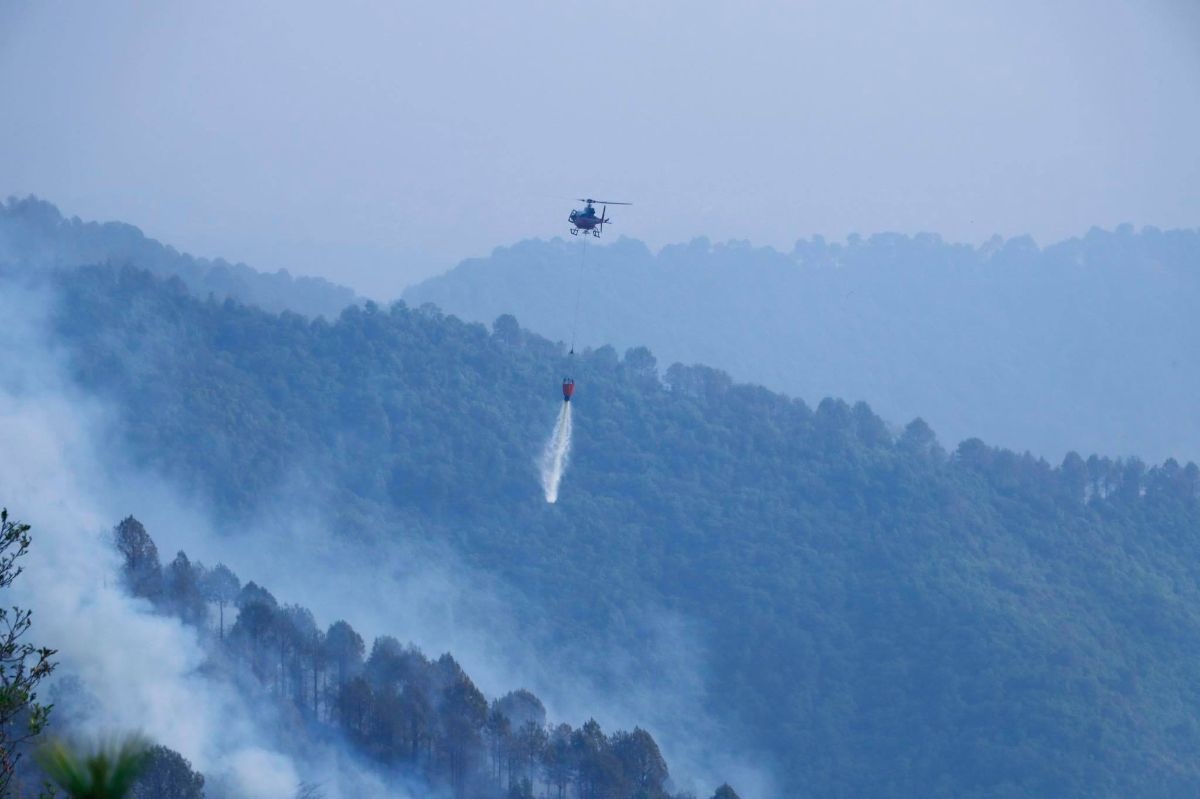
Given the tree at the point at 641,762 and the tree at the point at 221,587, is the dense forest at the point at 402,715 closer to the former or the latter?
the tree at the point at 641,762

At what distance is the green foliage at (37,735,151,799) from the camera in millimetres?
17234

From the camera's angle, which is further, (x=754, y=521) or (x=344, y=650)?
(x=754, y=521)

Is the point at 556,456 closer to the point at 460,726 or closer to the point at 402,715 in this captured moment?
the point at 460,726

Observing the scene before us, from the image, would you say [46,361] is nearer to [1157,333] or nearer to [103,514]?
[103,514]

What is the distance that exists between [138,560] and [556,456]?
4140 centimetres

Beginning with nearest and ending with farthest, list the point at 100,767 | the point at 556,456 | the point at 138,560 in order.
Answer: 1. the point at 100,767
2. the point at 138,560
3. the point at 556,456

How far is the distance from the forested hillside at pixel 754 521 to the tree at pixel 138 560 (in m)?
23.0

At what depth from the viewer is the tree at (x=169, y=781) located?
5600 cm

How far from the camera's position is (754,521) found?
10738cm

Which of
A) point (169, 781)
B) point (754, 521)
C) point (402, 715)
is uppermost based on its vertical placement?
point (754, 521)

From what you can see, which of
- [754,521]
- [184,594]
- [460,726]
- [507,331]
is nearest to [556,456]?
[754,521]

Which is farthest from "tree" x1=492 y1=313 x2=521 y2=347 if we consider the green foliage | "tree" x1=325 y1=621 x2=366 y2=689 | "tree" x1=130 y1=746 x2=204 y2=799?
the green foliage

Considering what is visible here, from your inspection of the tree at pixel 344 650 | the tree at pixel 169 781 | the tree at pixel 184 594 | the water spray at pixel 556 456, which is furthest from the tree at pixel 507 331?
the tree at pixel 169 781

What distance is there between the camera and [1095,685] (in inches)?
3602
